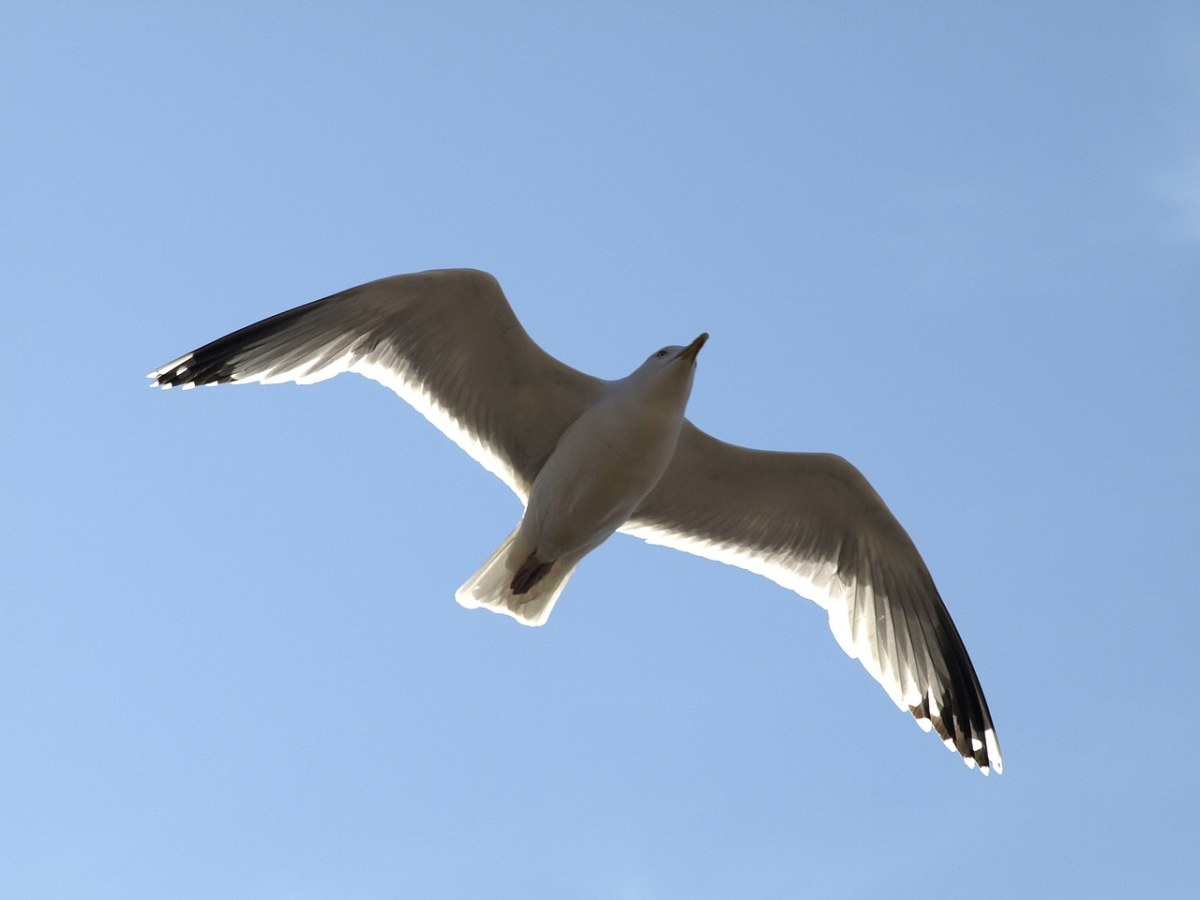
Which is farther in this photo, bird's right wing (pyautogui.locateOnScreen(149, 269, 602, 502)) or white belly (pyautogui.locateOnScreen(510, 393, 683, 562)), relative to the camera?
bird's right wing (pyautogui.locateOnScreen(149, 269, 602, 502))

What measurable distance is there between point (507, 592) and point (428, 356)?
4.55 feet

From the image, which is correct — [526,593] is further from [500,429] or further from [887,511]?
[887,511]

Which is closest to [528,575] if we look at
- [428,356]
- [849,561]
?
[428,356]

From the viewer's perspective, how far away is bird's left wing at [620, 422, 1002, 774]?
8508 mm

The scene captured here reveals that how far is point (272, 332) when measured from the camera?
803cm

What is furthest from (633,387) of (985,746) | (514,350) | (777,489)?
(985,746)

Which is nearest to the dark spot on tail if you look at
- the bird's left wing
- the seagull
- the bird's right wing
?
the seagull

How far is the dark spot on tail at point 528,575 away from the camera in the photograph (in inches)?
320

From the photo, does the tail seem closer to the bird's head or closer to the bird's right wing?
the bird's right wing

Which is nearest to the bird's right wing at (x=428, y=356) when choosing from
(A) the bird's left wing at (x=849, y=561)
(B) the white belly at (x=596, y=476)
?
(B) the white belly at (x=596, y=476)

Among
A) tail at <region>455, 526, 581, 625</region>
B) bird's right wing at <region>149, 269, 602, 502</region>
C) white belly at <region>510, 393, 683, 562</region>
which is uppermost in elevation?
bird's right wing at <region>149, 269, 602, 502</region>

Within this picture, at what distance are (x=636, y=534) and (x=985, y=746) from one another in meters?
2.49

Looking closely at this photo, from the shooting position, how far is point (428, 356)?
8.18m

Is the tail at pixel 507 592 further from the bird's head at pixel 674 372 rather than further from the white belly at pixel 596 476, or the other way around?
the bird's head at pixel 674 372
